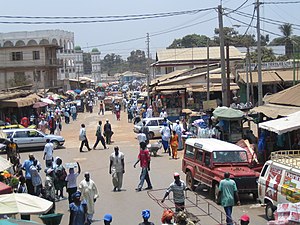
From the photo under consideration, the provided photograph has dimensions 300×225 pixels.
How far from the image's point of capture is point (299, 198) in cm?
1234

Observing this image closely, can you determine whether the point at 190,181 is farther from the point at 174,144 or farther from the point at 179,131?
the point at 179,131

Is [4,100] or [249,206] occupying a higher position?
[4,100]

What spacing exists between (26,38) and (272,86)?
5790 cm

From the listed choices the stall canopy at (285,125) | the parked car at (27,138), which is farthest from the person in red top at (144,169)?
the parked car at (27,138)

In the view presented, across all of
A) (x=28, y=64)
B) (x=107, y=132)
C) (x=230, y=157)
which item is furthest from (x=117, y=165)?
(x=28, y=64)

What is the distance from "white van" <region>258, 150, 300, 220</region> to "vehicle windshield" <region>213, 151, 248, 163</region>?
98.6 inches

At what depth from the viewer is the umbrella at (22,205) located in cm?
1073

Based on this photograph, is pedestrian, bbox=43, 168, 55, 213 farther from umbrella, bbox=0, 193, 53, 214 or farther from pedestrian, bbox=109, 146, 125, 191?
umbrella, bbox=0, 193, 53, 214

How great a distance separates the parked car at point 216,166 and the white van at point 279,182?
138 cm

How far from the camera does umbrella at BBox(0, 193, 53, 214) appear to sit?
35.2ft

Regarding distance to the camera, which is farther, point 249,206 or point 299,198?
point 249,206

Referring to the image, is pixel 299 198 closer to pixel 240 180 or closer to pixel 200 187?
pixel 240 180

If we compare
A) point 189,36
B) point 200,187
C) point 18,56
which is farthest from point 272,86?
point 189,36

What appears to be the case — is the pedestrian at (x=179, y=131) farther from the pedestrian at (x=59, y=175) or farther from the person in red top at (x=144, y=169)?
the pedestrian at (x=59, y=175)
